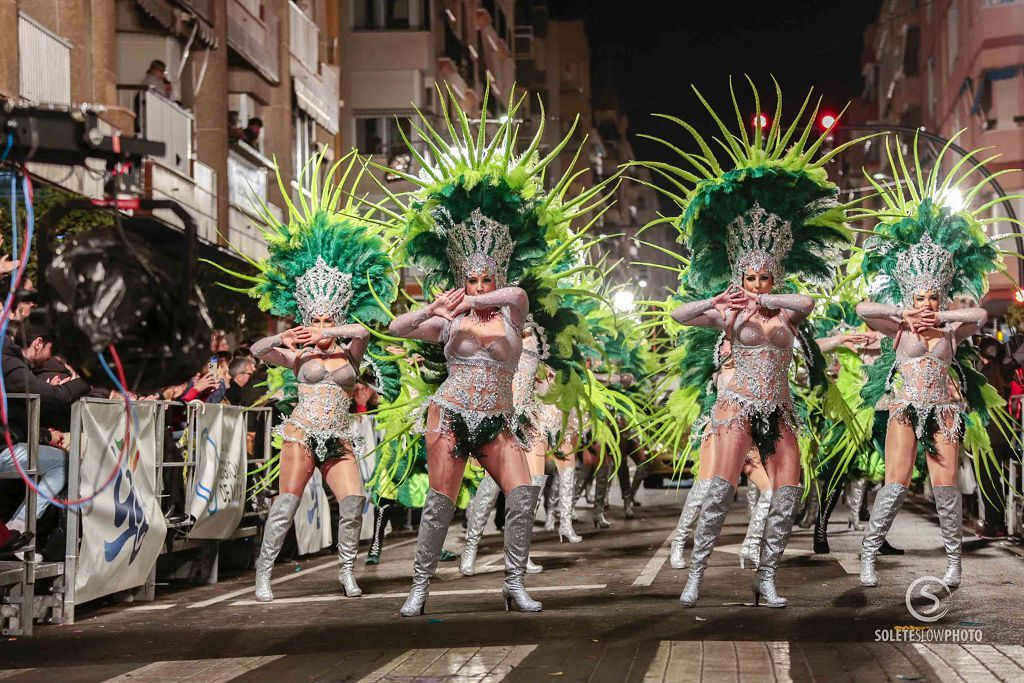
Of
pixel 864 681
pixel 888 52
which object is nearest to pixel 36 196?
pixel 864 681

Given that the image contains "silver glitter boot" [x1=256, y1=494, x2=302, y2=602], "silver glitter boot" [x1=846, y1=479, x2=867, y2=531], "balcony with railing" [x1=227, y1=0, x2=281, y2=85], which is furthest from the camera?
"balcony with railing" [x1=227, y1=0, x2=281, y2=85]

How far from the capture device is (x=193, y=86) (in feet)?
85.4

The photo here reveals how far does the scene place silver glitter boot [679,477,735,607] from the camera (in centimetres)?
898

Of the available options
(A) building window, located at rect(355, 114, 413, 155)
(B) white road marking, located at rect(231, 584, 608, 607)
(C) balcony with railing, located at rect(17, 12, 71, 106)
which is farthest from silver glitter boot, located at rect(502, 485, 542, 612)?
(A) building window, located at rect(355, 114, 413, 155)

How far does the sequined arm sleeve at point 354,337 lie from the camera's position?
34.4ft

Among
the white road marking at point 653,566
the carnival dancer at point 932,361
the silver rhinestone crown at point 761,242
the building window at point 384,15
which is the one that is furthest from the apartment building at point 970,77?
the silver rhinestone crown at point 761,242

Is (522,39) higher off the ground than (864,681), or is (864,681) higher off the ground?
(522,39)

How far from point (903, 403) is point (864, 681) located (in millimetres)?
4016

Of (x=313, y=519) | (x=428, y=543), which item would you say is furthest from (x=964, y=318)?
(x=313, y=519)

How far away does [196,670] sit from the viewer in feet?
24.3

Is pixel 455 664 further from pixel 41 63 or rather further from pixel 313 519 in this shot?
pixel 41 63

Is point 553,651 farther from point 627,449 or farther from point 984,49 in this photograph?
point 984,49

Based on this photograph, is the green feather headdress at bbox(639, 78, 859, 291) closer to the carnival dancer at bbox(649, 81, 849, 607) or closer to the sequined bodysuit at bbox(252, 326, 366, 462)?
the carnival dancer at bbox(649, 81, 849, 607)

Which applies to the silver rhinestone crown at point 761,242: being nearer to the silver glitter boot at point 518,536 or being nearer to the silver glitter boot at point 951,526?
the silver glitter boot at point 518,536
